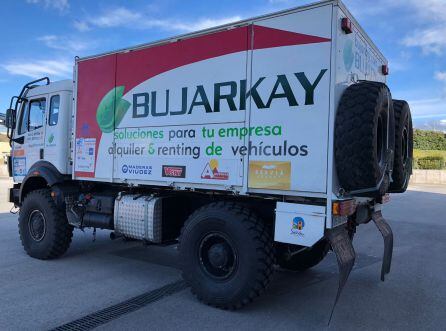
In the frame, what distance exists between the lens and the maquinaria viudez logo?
19.9ft

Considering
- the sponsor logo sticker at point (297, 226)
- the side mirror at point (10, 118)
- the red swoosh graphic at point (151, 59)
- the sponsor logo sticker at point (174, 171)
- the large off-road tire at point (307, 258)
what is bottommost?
the large off-road tire at point (307, 258)

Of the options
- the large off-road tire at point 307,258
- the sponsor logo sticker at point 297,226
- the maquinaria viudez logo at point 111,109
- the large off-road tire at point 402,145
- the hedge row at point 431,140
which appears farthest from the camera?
the hedge row at point 431,140

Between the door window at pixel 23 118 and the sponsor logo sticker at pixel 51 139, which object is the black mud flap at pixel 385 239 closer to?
the sponsor logo sticker at pixel 51 139

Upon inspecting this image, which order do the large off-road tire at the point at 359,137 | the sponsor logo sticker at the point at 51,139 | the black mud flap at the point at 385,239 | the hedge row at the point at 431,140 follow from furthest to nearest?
the hedge row at the point at 431,140 → the sponsor logo sticker at the point at 51,139 → the black mud flap at the point at 385,239 → the large off-road tire at the point at 359,137

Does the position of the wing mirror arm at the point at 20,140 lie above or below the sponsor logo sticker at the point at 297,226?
above

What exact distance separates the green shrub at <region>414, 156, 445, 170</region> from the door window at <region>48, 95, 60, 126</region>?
30688 millimetres

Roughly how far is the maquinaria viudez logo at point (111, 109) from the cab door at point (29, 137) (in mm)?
1525

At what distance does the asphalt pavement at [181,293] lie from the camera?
14.3ft

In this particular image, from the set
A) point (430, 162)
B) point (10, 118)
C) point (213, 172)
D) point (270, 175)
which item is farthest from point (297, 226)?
point (430, 162)

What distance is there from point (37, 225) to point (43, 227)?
0.15 metres

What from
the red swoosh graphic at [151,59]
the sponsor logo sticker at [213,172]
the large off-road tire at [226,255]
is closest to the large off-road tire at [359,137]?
the red swoosh graphic at [151,59]

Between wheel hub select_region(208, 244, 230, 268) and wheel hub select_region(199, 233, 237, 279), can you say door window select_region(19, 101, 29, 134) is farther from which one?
wheel hub select_region(208, 244, 230, 268)

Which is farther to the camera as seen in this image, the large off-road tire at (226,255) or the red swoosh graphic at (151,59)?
the red swoosh graphic at (151,59)

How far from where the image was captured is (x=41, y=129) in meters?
7.30
